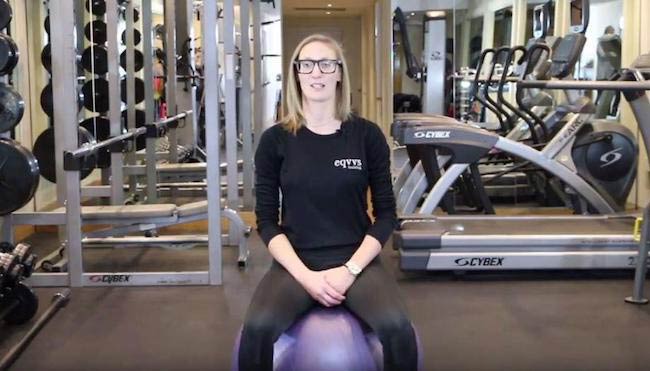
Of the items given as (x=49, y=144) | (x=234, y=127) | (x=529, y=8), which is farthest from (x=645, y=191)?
(x=49, y=144)

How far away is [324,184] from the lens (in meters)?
2.11

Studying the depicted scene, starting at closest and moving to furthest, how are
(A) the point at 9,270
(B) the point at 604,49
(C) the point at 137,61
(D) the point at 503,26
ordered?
(A) the point at 9,270, (C) the point at 137,61, (B) the point at 604,49, (D) the point at 503,26

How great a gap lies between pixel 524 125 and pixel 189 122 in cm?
285

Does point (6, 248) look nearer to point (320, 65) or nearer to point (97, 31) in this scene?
point (320, 65)

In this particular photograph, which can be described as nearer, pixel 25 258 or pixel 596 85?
pixel 25 258

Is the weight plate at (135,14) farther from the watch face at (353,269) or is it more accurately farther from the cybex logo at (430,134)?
the watch face at (353,269)

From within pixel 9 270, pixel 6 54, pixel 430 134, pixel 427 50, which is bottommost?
pixel 9 270

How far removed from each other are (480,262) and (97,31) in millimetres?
3141

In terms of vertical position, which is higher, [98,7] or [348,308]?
[98,7]

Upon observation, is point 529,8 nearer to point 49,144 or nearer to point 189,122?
point 189,122

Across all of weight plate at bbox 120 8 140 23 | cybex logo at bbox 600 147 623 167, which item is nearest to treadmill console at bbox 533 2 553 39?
cybex logo at bbox 600 147 623 167

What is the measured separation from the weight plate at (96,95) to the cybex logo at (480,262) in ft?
9.09

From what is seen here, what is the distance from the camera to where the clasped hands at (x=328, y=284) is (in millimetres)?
1981

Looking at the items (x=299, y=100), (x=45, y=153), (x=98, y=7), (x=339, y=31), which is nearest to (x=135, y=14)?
(x=98, y=7)
